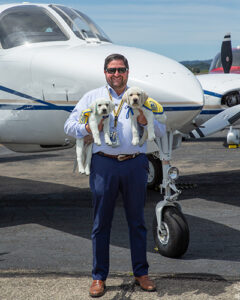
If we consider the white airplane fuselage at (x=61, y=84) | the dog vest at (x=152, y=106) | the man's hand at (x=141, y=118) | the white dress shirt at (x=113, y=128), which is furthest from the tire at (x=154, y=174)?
the man's hand at (x=141, y=118)

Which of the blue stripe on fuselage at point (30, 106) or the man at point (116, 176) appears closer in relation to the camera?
the man at point (116, 176)

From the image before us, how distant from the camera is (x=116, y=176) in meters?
5.63

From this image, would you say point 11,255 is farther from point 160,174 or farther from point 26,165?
point 26,165

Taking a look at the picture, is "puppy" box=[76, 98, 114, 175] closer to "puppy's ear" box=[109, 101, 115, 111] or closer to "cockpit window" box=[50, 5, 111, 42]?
"puppy's ear" box=[109, 101, 115, 111]

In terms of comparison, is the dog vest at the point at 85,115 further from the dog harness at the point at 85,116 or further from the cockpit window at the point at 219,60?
the cockpit window at the point at 219,60

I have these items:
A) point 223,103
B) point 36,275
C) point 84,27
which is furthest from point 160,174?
point 36,275

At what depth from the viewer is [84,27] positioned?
886 centimetres

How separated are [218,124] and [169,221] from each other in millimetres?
4717

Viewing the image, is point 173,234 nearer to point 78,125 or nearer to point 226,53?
point 78,125

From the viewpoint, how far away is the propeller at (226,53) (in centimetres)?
2366

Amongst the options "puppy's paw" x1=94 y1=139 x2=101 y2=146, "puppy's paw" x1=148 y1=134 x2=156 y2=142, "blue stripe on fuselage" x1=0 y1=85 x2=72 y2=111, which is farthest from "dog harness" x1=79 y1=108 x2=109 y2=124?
"blue stripe on fuselage" x1=0 y1=85 x2=72 y2=111

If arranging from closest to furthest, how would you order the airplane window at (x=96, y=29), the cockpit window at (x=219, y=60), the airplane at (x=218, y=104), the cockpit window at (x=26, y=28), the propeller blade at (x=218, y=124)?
1. the cockpit window at (x=26, y=28)
2. the airplane window at (x=96, y=29)
3. the propeller blade at (x=218, y=124)
4. the airplane at (x=218, y=104)
5. the cockpit window at (x=219, y=60)

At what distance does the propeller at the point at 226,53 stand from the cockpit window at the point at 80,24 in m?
15.3

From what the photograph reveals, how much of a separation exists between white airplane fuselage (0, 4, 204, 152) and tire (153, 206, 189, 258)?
1.15m
